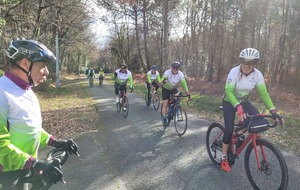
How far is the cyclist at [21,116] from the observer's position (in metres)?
2.05

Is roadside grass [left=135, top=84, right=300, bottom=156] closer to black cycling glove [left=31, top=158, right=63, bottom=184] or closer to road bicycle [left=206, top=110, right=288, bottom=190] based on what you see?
road bicycle [left=206, top=110, right=288, bottom=190]

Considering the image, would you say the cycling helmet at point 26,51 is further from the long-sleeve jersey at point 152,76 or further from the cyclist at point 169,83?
the long-sleeve jersey at point 152,76

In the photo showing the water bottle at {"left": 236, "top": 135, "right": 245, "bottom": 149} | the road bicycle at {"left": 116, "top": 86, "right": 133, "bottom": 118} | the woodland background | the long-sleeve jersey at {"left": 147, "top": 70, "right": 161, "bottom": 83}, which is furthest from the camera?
the woodland background

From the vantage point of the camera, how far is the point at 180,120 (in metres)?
7.87

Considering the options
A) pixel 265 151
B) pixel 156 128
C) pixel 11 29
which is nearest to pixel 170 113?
pixel 156 128

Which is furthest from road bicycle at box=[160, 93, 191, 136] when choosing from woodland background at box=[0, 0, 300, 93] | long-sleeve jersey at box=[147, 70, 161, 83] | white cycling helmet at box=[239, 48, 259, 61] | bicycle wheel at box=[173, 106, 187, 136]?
woodland background at box=[0, 0, 300, 93]

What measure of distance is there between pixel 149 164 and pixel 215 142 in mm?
1446

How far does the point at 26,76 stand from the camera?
227cm

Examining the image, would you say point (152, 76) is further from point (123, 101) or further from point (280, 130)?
point (280, 130)

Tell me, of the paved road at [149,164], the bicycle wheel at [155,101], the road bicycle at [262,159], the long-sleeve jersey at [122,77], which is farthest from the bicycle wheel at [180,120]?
the bicycle wheel at [155,101]

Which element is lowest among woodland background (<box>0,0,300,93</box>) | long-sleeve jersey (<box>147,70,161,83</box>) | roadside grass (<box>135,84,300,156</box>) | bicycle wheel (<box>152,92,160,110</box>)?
roadside grass (<box>135,84,300,156</box>)

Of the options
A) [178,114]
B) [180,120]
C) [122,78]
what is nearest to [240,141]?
[180,120]

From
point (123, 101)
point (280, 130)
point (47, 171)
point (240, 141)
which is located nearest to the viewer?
point (47, 171)

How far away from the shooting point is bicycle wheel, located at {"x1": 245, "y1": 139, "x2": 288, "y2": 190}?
12.4 feet
